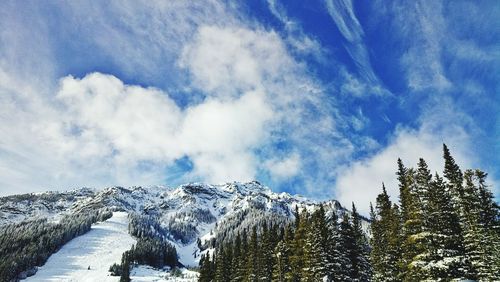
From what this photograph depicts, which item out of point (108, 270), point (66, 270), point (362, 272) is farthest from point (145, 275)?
point (362, 272)

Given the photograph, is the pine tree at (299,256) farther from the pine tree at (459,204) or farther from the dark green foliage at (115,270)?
the dark green foliage at (115,270)

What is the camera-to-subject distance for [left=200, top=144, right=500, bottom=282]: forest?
30.2 m

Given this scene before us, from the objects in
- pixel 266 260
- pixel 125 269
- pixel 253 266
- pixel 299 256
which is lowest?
pixel 253 266

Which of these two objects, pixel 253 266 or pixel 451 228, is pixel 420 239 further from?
pixel 253 266

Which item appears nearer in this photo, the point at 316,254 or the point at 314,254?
the point at 316,254

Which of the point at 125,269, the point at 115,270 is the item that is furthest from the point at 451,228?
the point at 115,270

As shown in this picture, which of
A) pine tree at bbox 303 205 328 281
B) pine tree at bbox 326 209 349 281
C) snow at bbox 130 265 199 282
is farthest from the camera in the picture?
snow at bbox 130 265 199 282

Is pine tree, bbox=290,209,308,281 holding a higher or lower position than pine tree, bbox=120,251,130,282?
lower

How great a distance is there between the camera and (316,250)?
154ft

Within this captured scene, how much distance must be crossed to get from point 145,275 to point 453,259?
6285 inches

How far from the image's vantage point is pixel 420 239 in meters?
31.1

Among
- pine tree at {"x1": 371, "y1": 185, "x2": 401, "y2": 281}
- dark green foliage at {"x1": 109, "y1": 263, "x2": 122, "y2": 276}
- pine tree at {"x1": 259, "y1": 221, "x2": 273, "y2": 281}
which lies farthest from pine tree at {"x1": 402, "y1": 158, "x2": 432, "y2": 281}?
dark green foliage at {"x1": 109, "y1": 263, "x2": 122, "y2": 276}

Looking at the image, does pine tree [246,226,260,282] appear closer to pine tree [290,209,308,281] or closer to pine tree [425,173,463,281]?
pine tree [290,209,308,281]

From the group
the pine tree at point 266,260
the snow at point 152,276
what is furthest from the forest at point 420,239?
the snow at point 152,276
